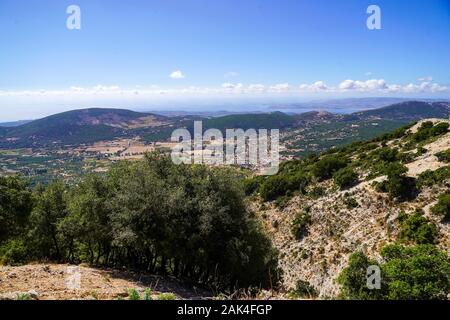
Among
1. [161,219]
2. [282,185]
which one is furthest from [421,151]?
[161,219]

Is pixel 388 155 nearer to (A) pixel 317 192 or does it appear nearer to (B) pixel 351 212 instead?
(A) pixel 317 192

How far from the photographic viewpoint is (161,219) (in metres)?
19.4

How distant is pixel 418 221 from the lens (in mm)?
26500

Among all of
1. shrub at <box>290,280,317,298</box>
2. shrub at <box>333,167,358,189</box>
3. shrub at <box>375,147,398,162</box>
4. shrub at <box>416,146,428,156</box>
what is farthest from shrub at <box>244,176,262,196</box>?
shrub at <box>290,280,317,298</box>

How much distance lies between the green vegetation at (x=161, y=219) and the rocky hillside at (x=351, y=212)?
5.98 meters

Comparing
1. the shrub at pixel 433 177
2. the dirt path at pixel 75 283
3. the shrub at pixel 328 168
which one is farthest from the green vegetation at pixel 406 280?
the shrub at pixel 328 168

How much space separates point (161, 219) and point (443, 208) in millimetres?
21913

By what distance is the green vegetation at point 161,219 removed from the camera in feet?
63.3

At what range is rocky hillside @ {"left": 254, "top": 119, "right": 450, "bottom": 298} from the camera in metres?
27.8

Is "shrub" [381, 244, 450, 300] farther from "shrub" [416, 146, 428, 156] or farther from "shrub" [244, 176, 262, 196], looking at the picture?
"shrub" [244, 176, 262, 196]

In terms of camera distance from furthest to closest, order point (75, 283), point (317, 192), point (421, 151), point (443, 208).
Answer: point (317, 192) → point (421, 151) → point (443, 208) → point (75, 283)

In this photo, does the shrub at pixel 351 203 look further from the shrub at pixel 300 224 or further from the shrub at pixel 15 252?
the shrub at pixel 15 252
